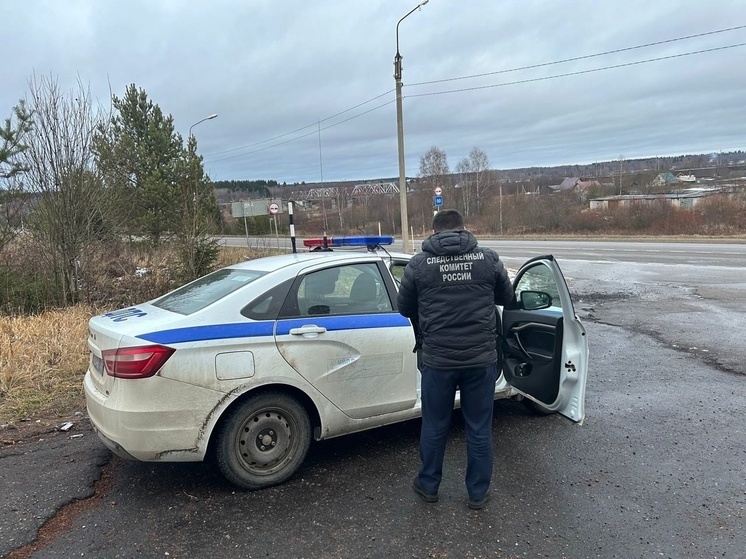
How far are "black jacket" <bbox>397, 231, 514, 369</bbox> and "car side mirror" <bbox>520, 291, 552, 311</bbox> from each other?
1.05 metres

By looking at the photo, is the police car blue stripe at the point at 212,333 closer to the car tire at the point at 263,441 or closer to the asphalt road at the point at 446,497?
the car tire at the point at 263,441

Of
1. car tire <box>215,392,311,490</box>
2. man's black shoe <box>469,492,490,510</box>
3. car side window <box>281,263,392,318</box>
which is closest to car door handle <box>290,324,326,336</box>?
car side window <box>281,263,392,318</box>

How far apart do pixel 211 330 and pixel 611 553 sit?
2.56 m

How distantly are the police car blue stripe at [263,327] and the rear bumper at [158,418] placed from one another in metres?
0.26

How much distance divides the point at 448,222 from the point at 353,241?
166 cm

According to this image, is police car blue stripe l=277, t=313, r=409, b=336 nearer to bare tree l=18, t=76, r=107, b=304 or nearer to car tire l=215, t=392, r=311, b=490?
car tire l=215, t=392, r=311, b=490

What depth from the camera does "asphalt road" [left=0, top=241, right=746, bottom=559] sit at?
283 centimetres

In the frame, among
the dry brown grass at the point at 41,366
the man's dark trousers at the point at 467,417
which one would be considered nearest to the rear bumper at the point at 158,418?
the man's dark trousers at the point at 467,417

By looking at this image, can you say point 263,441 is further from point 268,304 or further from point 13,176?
point 13,176

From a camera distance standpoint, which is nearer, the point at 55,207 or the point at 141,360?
the point at 141,360

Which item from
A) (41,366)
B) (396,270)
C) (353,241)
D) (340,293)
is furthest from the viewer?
(41,366)

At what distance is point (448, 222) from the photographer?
3.22 metres

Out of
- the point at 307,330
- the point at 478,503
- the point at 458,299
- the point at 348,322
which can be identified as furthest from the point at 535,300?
the point at 307,330

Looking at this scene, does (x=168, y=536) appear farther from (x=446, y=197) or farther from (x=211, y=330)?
(x=446, y=197)
